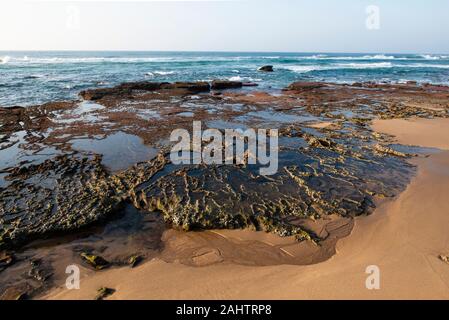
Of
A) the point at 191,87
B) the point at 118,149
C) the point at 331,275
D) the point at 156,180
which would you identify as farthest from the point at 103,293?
the point at 191,87

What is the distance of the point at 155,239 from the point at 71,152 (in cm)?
524

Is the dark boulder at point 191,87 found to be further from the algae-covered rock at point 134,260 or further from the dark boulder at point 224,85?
the algae-covered rock at point 134,260

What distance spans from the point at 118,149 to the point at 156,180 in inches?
113

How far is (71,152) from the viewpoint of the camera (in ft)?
27.6

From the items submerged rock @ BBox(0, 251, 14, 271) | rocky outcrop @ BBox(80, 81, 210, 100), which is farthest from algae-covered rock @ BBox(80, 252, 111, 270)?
rocky outcrop @ BBox(80, 81, 210, 100)

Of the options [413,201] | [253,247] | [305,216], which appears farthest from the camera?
[413,201]

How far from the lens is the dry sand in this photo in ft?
11.7

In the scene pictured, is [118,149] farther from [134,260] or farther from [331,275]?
[331,275]

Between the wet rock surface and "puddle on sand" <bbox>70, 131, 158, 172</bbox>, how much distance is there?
3cm

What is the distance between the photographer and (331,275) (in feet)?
12.6

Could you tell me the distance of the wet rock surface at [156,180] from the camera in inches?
192

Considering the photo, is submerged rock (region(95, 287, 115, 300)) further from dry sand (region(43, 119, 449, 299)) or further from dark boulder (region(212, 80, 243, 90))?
dark boulder (region(212, 80, 243, 90))
